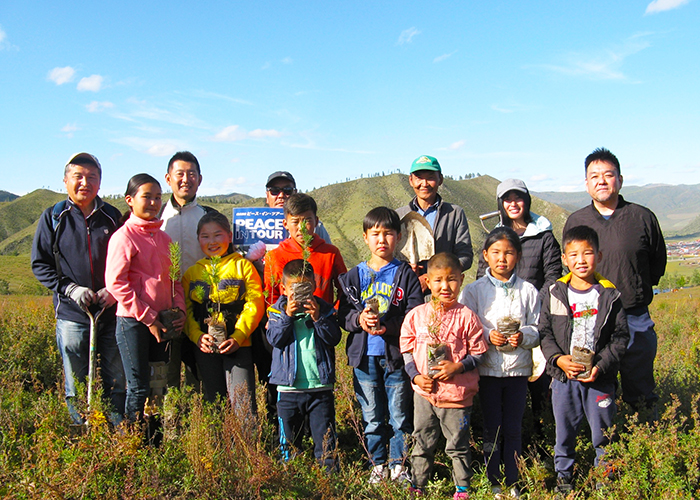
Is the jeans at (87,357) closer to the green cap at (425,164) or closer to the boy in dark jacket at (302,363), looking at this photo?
the boy in dark jacket at (302,363)

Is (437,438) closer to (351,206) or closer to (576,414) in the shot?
(576,414)

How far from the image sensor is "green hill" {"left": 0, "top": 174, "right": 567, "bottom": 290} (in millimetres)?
57344

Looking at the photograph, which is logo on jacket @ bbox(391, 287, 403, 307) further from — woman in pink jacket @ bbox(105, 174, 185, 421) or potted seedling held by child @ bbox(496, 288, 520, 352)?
woman in pink jacket @ bbox(105, 174, 185, 421)

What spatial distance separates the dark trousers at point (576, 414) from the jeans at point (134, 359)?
333cm

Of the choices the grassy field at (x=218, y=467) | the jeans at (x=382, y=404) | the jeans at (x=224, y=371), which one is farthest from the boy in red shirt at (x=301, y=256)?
the grassy field at (x=218, y=467)

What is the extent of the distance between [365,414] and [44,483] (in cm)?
217

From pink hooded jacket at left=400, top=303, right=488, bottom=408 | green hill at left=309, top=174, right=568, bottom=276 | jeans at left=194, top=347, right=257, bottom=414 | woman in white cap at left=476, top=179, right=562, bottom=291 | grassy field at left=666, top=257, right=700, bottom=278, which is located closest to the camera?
pink hooded jacket at left=400, top=303, right=488, bottom=408

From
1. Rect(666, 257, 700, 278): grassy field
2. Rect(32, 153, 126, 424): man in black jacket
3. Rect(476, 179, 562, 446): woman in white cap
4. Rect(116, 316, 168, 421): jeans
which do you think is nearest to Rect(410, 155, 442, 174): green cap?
Rect(476, 179, 562, 446): woman in white cap

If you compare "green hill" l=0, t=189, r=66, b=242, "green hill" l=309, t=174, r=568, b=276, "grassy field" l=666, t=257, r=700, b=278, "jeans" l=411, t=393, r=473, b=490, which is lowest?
"grassy field" l=666, t=257, r=700, b=278

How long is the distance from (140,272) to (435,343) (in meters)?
2.48

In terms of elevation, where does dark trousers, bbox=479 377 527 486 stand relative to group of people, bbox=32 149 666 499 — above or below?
below

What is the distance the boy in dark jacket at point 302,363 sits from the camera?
358cm

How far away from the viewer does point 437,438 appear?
3.38 metres

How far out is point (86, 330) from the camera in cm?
399
